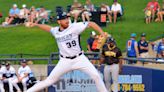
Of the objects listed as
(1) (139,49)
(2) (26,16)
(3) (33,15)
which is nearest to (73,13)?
(3) (33,15)

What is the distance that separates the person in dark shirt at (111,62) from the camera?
15156mm

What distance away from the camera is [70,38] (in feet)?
41.6

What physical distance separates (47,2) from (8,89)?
1491 centimetres

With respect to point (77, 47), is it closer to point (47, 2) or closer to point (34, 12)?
point (34, 12)

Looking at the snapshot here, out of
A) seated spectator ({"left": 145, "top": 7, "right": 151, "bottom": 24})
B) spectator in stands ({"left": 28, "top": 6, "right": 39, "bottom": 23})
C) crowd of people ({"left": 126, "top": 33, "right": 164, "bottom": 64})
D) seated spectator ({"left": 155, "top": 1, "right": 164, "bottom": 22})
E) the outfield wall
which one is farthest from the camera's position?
spectator in stands ({"left": 28, "top": 6, "right": 39, "bottom": 23})

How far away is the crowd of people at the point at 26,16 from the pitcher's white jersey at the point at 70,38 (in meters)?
15.6

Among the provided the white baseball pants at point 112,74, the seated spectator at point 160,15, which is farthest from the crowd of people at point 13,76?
the seated spectator at point 160,15

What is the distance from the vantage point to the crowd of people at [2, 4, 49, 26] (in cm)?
2869

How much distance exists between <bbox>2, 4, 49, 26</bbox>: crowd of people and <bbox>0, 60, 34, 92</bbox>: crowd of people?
Result: 866 cm

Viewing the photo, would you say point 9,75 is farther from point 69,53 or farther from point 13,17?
point 13,17

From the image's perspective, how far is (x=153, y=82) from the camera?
16.6 m

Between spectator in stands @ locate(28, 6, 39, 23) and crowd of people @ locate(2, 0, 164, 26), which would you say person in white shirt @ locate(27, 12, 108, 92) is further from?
spectator in stands @ locate(28, 6, 39, 23)

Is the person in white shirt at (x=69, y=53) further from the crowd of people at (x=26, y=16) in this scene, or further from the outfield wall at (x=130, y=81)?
the crowd of people at (x=26, y=16)

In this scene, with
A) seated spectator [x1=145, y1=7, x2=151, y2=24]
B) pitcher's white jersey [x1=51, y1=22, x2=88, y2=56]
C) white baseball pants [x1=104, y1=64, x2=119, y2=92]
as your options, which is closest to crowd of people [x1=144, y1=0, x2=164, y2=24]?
seated spectator [x1=145, y1=7, x2=151, y2=24]
